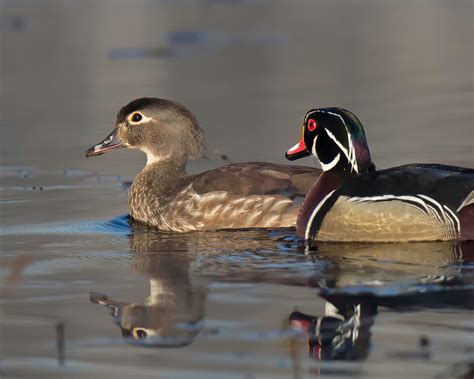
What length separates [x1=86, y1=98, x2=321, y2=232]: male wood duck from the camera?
988cm

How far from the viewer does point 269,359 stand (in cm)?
594

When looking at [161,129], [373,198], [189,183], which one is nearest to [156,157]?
[161,129]

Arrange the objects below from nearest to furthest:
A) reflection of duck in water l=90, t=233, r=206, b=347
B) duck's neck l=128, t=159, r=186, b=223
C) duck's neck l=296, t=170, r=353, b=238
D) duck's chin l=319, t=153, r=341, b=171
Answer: reflection of duck in water l=90, t=233, r=206, b=347, duck's neck l=296, t=170, r=353, b=238, duck's chin l=319, t=153, r=341, b=171, duck's neck l=128, t=159, r=186, b=223

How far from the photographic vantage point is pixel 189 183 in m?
10.5

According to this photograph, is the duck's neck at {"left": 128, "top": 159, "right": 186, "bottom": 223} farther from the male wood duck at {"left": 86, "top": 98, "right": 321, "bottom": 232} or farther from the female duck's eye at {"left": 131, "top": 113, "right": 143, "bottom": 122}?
the female duck's eye at {"left": 131, "top": 113, "right": 143, "bottom": 122}

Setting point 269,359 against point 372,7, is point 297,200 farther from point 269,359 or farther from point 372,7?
point 372,7

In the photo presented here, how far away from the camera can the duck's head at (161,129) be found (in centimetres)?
1102

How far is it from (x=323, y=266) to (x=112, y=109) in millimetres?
8466

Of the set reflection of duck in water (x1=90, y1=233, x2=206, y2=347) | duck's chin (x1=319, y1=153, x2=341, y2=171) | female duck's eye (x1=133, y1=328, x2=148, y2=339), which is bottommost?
female duck's eye (x1=133, y1=328, x2=148, y2=339)

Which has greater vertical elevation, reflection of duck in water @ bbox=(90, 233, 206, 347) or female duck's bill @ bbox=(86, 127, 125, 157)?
female duck's bill @ bbox=(86, 127, 125, 157)

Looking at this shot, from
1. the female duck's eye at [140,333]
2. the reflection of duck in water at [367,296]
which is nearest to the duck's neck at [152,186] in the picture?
the reflection of duck in water at [367,296]

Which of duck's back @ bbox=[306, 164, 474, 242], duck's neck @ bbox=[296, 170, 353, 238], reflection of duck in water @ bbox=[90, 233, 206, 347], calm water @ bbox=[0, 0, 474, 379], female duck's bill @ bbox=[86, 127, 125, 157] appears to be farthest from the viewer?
female duck's bill @ bbox=[86, 127, 125, 157]

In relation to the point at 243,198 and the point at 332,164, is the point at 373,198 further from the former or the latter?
the point at 243,198

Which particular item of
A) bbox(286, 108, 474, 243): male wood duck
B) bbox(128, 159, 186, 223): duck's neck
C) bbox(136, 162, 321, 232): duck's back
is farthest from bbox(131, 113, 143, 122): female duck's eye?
bbox(286, 108, 474, 243): male wood duck
